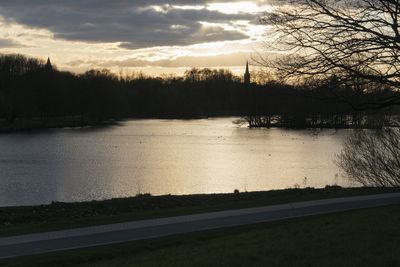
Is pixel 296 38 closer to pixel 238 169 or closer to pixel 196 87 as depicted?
pixel 238 169

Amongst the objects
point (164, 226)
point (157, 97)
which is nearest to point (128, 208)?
point (164, 226)

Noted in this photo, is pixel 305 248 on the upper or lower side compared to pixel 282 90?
lower

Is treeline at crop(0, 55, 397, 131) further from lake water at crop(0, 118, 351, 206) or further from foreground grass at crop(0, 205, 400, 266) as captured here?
foreground grass at crop(0, 205, 400, 266)

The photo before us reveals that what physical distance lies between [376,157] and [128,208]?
1462cm

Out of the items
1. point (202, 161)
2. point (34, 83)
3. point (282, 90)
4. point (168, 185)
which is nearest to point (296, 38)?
point (282, 90)

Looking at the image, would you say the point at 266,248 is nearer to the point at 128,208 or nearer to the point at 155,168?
the point at 128,208

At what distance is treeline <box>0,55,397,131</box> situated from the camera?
486 inches

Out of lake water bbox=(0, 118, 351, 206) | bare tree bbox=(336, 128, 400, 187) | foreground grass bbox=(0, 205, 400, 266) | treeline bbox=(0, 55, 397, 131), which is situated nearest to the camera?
foreground grass bbox=(0, 205, 400, 266)

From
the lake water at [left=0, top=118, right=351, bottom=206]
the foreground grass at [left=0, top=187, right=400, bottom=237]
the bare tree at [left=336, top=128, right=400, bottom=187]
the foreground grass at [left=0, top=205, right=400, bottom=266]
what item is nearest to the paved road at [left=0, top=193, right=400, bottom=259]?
the foreground grass at [left=0, top=205, right=400, bottom=266]

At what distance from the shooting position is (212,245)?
29.2 feet

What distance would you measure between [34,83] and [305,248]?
291 feet

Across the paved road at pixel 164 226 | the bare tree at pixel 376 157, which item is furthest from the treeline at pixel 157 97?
the bare tree at pixel 376 157

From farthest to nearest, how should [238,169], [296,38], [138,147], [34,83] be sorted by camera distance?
1. [34,83]
2. [138,147]
3. [238,169]
4. [296,38]

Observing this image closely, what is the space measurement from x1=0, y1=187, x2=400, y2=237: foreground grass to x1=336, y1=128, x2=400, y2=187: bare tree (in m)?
5.48
